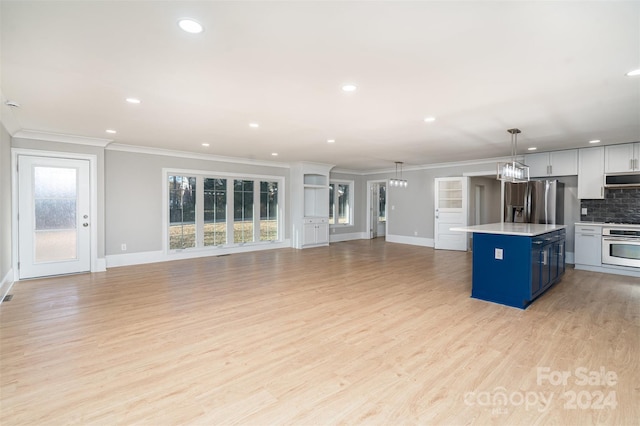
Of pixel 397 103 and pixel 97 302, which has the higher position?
pixel 397 103

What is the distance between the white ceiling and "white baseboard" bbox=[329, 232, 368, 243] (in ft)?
19.0

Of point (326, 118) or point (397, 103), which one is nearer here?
point (397, 103)

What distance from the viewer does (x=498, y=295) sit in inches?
160

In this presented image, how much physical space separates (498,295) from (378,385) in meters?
2.66

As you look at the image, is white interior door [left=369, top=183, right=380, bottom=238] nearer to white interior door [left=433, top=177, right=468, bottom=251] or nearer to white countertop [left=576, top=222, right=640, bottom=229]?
white interior door [left=433, top=177, right=468, bottom=251]

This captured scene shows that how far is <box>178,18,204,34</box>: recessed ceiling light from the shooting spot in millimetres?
1929

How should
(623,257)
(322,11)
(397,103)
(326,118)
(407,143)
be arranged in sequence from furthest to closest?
(407,143)
(623,257)
(326,118)
(397,103)
(322,11)

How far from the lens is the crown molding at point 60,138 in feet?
16.4

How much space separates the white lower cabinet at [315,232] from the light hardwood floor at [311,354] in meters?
3.97

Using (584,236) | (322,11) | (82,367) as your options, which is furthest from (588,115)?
(82,367)

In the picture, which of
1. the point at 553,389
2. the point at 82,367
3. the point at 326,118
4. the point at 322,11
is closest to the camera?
the point at 322,11

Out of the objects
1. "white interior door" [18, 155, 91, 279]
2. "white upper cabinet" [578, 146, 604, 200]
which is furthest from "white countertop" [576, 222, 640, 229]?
"white interior door" [18, 155, 91, 279]

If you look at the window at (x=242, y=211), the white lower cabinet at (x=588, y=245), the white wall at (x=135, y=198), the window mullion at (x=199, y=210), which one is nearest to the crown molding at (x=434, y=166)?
the white lower cabinet at (x=588, y=245)

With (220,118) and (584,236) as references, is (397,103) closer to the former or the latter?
(220,118)
